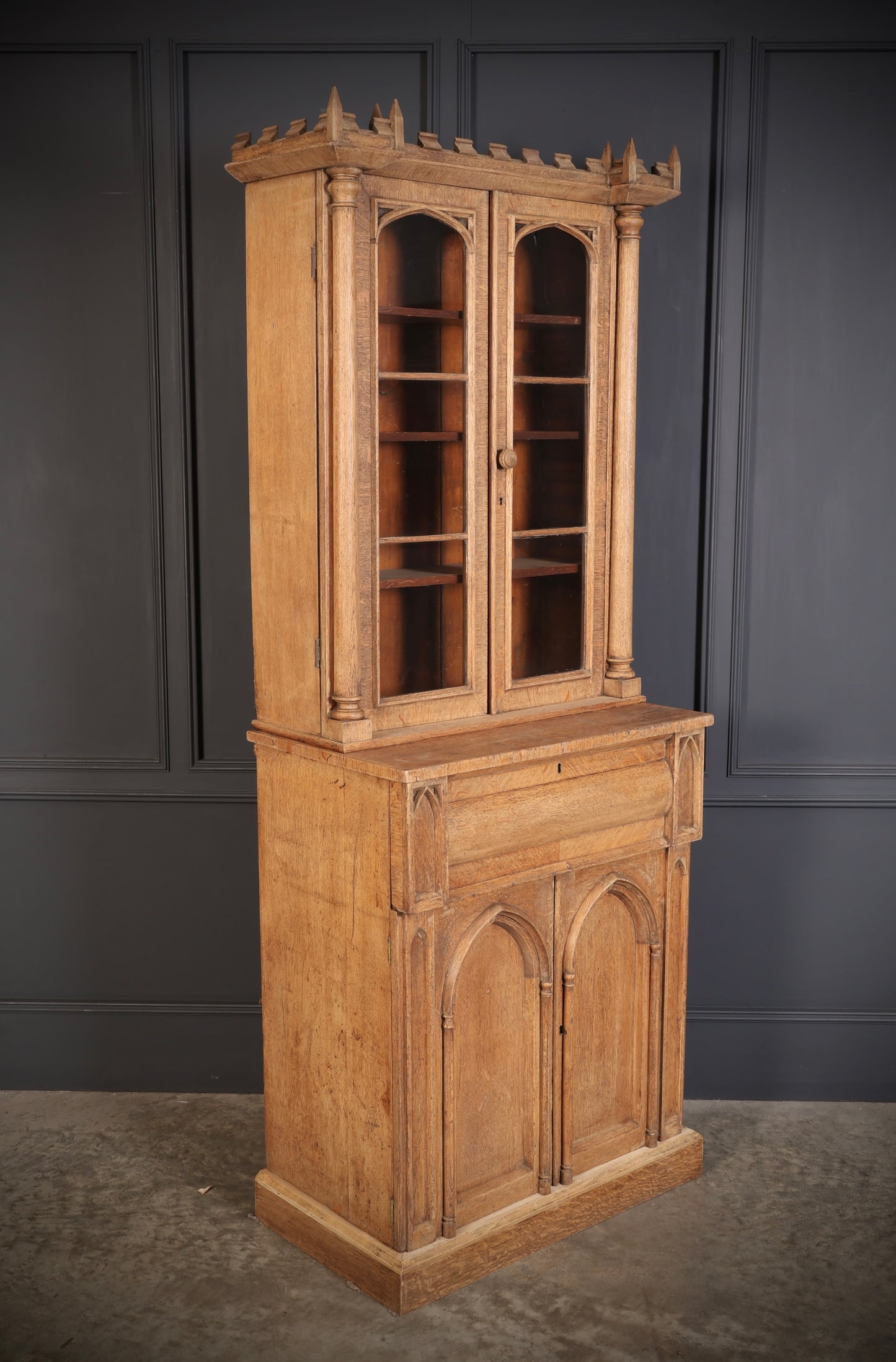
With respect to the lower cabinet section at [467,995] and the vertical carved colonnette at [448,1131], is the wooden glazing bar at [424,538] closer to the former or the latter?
the lower cabinet section at [467,995]

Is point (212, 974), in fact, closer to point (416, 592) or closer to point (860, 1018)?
point (416, 592)

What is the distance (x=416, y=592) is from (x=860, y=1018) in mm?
1901

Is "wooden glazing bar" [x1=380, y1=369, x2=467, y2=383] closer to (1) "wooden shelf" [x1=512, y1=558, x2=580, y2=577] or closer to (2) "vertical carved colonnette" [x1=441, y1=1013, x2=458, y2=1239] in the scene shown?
(1) "wooden shelf" [x1=512, y1=558, x2=580, y2=577]

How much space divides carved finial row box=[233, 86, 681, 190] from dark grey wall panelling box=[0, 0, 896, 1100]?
46 cm

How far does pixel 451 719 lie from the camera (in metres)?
2.95

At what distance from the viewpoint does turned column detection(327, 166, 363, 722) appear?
259 centimetres

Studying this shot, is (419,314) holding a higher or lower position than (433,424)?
higher

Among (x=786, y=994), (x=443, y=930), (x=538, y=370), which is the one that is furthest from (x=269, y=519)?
(x=786, y=994)

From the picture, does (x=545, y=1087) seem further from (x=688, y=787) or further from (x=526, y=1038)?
(x=688, y=787)

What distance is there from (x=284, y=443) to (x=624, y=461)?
Result: 866mm

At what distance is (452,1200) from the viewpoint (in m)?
2.85

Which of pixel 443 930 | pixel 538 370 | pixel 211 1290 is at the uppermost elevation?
pixel 538 370

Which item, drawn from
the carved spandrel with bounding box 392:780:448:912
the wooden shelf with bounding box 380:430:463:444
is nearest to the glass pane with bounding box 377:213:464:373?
the wooden shelf with bounding box 380:430:463:444

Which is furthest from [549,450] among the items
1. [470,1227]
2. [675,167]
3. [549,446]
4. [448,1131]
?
[470,1227]
